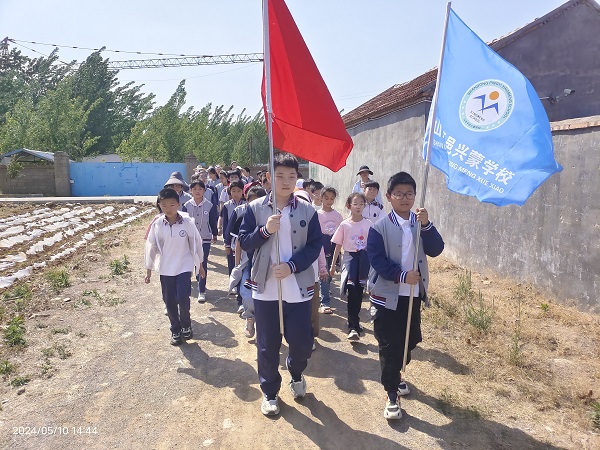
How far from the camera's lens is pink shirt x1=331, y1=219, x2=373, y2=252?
→ 498cm

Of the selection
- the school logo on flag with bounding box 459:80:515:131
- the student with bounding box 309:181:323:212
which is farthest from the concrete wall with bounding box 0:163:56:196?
the school logo on flag with bounding box 459:80:515:131

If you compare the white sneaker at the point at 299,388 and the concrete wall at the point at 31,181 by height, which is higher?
the concrete wall at the point at 31,181

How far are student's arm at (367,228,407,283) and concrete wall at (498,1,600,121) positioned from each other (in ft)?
27.5

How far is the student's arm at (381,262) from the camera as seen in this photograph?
3.24 metres

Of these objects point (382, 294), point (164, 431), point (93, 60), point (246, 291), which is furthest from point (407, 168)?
point (93, 60)

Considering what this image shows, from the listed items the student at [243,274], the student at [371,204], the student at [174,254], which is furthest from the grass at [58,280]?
the student at [371,204]

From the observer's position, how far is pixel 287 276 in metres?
3.28

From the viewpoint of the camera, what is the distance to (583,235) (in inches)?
213

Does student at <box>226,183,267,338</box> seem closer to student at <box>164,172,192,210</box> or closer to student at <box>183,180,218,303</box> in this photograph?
student at <box>183,180,218,303</box>

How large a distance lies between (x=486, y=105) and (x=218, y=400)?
3256 mm

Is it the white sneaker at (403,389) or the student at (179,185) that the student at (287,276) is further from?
the student at (179,185)

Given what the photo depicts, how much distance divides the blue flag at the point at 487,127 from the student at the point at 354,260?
1632 mm
